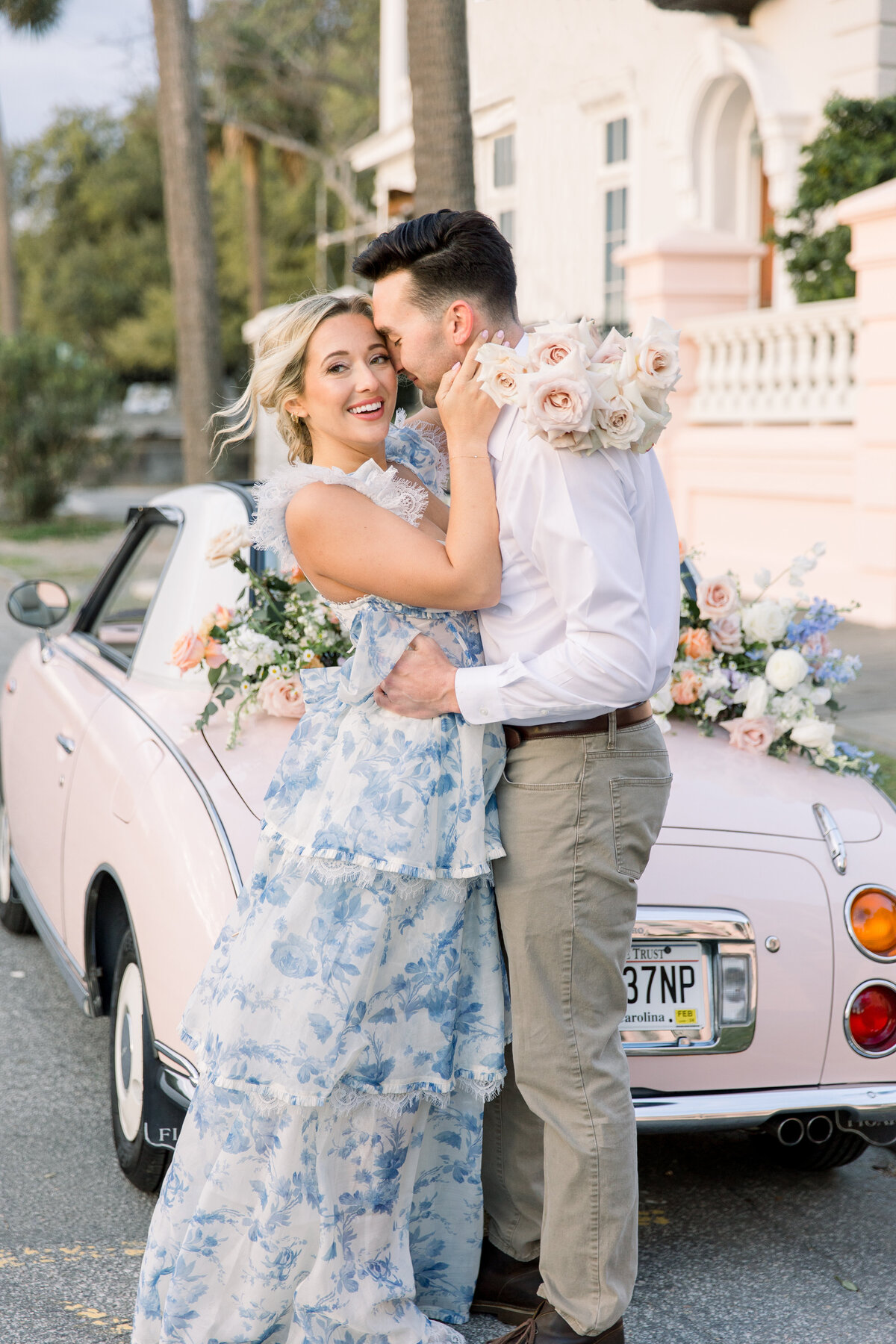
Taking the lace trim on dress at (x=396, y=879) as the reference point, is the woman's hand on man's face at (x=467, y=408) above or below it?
above

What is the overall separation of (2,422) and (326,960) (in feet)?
65.0

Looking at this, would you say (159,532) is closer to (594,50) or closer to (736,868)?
(736,868)

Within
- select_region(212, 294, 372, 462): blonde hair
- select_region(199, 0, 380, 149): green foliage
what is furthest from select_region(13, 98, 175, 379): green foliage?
select_region(212, 294, 372, 462): blonde hair

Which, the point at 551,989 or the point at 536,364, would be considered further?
the point at 551,989

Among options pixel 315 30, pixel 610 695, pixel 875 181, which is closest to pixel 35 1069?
pixel 610 695

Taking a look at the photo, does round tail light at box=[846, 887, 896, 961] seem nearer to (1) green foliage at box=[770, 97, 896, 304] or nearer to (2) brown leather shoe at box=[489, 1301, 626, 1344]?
(2) brown leather shoe at box=[489, 1301, 626, 1344]

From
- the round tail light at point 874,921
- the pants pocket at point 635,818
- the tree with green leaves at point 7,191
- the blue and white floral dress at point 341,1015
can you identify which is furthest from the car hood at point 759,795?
the tree with green leaves at point 7,191

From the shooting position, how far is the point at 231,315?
41.4 m

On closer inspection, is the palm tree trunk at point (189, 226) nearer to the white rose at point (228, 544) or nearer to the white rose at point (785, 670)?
the white rose at point (228, 544)

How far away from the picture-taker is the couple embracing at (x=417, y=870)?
237 centimetres

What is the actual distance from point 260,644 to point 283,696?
152mm

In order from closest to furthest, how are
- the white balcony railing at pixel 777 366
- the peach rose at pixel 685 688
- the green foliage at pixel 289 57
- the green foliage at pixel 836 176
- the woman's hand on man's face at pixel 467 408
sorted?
the woman's hand on man's face at pixel 467 408 → the peach rose at pixel 685 688 → the white balcony railing at pixel 777 366 → the green foliage at pixel 836 176 → the green foliage at pixel 289 57

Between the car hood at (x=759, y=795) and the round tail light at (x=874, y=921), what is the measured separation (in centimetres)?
14

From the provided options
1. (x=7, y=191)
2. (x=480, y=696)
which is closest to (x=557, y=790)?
(x=480, y=696)
